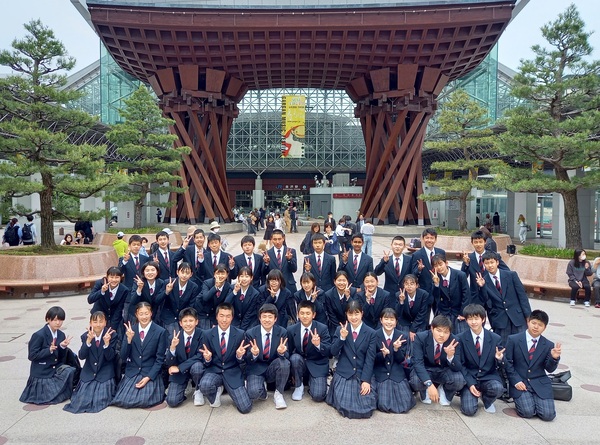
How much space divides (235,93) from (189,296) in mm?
24604

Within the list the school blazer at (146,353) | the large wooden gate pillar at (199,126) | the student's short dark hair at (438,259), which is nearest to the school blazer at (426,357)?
the student's short dark hair at (438,259)

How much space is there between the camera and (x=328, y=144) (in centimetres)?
5384

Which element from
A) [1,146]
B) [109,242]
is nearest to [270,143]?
[109,242]

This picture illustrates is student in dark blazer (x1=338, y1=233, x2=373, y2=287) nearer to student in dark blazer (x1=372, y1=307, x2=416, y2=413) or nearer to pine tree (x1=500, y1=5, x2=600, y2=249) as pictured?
student in dark blazer (x1=372, y1=307, x2=416, y2=413)

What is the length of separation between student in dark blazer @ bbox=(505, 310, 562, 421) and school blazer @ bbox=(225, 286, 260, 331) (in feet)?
9.92

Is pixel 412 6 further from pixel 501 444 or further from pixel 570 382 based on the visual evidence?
pixel 501 444

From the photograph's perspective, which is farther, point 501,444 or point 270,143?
point 270,143

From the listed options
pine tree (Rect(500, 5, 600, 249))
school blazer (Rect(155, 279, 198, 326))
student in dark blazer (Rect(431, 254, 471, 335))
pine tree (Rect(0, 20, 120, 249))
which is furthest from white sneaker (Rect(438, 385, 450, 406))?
pine tree (Rect(0, 20, 120, 249))

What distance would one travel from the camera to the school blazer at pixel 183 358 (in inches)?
190

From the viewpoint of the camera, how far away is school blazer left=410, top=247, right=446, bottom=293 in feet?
20.9

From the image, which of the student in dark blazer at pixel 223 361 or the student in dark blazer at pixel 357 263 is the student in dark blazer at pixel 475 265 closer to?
the student in dark blazer at pixel 357 263

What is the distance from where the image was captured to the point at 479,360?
4781 millimetres

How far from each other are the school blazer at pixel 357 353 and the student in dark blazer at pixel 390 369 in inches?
3.9

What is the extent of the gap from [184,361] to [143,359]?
0.46m
